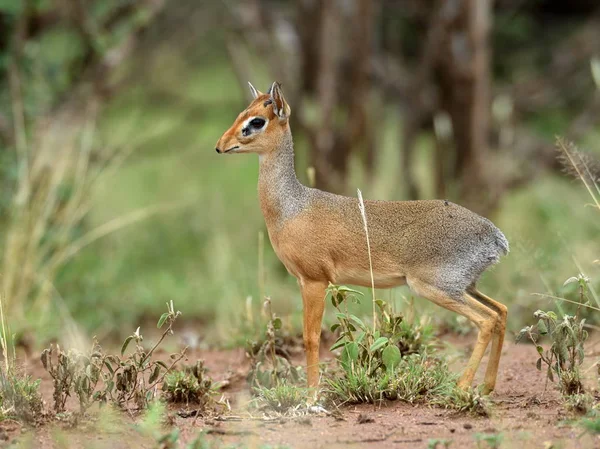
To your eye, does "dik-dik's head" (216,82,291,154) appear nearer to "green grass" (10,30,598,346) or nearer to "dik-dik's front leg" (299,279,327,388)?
"dik-dik's front leg" (299,279,327,388)

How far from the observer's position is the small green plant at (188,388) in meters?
5.08

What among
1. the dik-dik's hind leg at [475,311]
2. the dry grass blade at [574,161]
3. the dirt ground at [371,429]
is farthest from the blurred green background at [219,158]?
the dirt ground at [371,429]

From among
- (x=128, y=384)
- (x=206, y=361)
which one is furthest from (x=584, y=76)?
(x=128, y=384)

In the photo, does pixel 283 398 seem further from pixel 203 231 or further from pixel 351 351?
pixel 203 231

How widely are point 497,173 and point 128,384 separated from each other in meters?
6.90

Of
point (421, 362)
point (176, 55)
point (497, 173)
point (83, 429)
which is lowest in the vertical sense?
point (83, 429)

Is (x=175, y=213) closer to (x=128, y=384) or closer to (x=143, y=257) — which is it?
(x=143, y=257)

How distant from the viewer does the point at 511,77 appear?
16.1 m

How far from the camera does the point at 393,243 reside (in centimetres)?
516

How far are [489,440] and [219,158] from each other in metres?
12.6

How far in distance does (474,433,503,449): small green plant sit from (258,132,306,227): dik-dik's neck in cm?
175

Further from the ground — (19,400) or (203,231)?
(203,231)

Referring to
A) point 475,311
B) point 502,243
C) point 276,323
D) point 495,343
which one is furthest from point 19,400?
point 502,243

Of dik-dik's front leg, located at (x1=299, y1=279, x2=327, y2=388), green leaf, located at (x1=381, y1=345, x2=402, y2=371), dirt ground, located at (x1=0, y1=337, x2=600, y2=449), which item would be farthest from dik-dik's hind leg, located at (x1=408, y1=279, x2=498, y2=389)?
dik-dik's front leg, located at (x1=299, y1=279, x2=327, y2=388)
